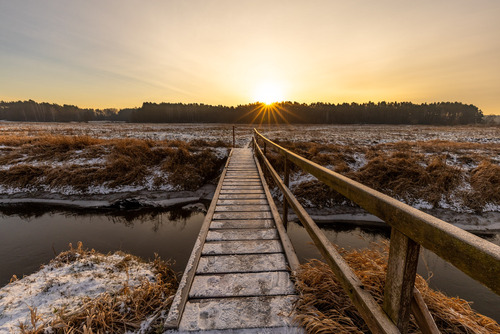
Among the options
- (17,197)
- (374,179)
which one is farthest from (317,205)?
(17,197)

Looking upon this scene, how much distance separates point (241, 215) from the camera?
4367 millimetres

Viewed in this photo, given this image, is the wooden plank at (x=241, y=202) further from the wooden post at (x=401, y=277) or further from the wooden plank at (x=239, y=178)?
the wooden post at (x=401, y=277)

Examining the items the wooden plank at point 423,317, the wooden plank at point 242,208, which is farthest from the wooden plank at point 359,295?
the wooden plank at point 242,208

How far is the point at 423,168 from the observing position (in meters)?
10.3

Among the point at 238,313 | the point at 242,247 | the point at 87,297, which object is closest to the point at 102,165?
the point at 87,297

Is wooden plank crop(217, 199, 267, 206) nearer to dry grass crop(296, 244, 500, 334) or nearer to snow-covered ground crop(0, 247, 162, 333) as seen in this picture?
snow-covered ground crop(0, 247, 162, 333)

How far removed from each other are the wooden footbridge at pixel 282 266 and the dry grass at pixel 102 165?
697cm

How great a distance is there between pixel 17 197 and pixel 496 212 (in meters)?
A: 18.6

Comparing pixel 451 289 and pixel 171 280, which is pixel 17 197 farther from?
pixel 451 289

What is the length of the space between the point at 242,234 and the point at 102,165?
10.5 m

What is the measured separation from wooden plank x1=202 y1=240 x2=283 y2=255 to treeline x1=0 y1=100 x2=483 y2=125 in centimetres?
7891

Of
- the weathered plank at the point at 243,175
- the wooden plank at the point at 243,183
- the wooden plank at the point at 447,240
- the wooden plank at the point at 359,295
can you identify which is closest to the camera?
the wooden plank at the point at 447,240

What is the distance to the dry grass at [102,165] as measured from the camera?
33.3 feet

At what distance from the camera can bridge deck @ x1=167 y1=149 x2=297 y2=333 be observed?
6.59ft
